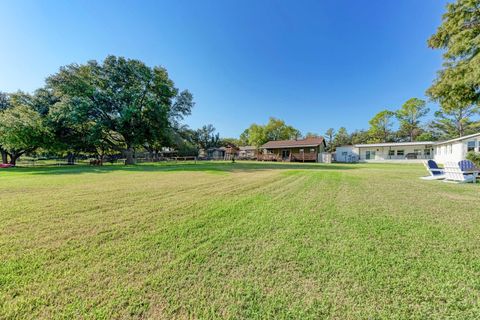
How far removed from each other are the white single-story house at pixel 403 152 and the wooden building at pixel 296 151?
5.24 meters

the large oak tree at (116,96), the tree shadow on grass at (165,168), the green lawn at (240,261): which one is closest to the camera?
the green lawn at (240,261)

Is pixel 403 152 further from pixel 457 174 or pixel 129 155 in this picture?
pixel 129 155

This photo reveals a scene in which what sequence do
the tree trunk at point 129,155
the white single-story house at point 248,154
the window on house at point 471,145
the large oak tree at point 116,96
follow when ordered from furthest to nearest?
the white single-story house at point 248,154 < the tree trunk at point 129,155 < the large oak tree at point 116,96 < the window on house at point 471,145

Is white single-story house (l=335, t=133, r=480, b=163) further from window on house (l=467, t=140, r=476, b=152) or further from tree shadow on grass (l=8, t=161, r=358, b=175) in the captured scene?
tree shadow on grass (l=8, t=161, r=358, b=175)

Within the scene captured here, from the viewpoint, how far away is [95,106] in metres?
19.4

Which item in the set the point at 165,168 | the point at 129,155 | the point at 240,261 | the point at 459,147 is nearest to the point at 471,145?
the point at 459,147

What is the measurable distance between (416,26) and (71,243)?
2057cm

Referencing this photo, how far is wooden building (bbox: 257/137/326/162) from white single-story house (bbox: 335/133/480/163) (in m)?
5.24

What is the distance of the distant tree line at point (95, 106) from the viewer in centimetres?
1802

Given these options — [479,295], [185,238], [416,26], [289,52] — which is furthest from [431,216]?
[289,52]

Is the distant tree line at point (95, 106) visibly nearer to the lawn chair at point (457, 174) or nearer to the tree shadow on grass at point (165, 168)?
the tree shadow on grass at point (165, 168)

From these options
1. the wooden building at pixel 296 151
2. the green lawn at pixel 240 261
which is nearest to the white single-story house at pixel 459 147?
the wooden building at pixel 296 151

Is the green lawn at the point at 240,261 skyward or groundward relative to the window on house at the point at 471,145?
groundward

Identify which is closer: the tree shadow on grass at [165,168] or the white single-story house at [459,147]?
the tree shadow on grass at [165,168]
